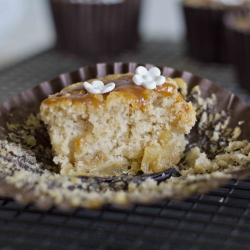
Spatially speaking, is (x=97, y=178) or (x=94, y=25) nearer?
(x=97, y=178)

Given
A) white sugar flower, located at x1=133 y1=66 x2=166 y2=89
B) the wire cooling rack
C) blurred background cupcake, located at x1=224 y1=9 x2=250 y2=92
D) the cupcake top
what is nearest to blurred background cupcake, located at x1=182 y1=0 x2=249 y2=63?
the cupcake top

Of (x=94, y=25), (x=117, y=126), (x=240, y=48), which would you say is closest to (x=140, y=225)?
(x=117, y=126)

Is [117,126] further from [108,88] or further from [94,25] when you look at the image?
[94,25]

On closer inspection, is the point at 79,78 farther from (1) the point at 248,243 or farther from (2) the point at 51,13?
(2) the point at 51,13

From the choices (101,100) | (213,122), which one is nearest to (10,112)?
(101,100)

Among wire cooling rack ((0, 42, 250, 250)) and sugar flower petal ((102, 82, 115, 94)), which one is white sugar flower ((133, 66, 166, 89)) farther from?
wire cooling rack ((0, 42, 250, 250))
